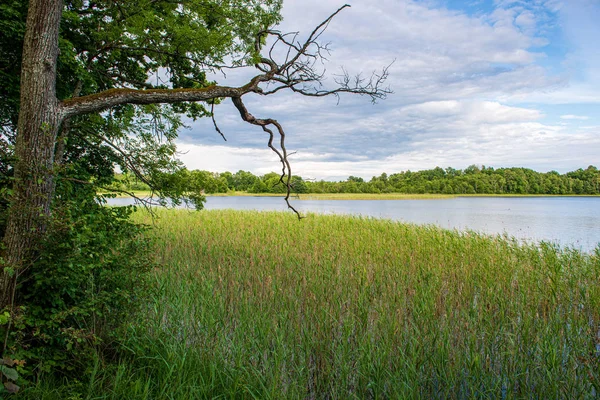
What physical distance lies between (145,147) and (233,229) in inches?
267

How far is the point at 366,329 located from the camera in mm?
4645

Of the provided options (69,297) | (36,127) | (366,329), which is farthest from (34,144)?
(366,329)

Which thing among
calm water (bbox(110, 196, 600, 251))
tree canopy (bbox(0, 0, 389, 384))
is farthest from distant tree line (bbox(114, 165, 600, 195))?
tree canopy (bbox(0, 0, 389, 384))

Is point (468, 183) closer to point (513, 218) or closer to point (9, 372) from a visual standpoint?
point (513, 218)

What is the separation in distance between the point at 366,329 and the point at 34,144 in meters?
4.30

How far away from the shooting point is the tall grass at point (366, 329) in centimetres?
336

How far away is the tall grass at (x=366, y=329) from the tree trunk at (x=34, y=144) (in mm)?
1336

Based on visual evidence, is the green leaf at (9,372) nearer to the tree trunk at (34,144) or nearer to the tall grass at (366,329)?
the tall grass at (366,329)

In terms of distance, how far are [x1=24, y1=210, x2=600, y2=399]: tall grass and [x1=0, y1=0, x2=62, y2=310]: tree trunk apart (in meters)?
1.34

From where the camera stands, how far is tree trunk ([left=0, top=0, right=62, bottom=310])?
3395 millimetres

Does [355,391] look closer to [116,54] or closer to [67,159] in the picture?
[67,159]

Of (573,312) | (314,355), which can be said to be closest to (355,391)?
(314,355)

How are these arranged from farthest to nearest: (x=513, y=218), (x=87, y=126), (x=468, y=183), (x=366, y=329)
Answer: (x=468, y=183) < (x=513, y=218) < (x=87, y=126) < (x=366, y=329)

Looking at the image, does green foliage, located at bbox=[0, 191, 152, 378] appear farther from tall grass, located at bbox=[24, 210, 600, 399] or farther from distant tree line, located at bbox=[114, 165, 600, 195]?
distant tree line, located at bbox=[114, 165, 600, 195]
